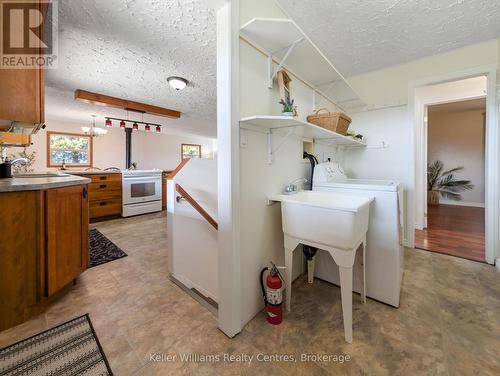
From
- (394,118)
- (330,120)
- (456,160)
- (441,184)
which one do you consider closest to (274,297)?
(330,120)

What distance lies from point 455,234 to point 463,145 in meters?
3.57

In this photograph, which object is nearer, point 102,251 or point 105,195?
point 102,251

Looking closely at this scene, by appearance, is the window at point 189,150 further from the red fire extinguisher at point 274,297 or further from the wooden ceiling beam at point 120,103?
the red fire extinguisher at point 274,297

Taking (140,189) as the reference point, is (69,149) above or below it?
above

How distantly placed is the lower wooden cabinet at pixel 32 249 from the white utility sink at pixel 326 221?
5.48ft

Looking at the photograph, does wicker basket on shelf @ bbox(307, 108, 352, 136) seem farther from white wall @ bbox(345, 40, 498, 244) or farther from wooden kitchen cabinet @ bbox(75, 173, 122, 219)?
wooden kitchen cabinet @ bbox(75, 173, 122, 219)

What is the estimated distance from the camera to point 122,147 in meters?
5.86

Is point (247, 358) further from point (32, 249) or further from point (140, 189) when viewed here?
point (140, 189)

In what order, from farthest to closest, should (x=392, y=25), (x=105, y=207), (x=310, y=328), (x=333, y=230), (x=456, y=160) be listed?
(x=456, y=160) → (x=105, y=207) → (x=392, y=25) → (x=310, y=328) → (x=333, y=230)

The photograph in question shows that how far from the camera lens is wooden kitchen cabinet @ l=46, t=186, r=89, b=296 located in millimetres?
1488

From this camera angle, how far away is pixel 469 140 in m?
5.09

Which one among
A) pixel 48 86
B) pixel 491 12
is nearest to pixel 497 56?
pixel 491 12

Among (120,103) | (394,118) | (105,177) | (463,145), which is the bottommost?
(105,177)

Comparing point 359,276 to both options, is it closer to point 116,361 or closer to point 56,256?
point 116,361
